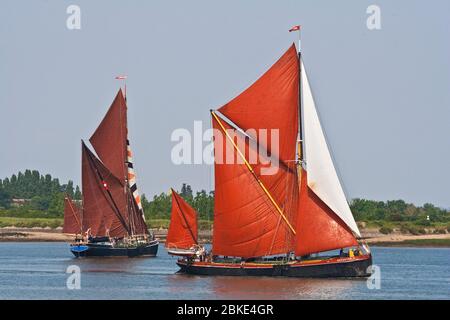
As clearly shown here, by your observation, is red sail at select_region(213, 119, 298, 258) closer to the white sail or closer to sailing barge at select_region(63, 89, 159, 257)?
the white sail

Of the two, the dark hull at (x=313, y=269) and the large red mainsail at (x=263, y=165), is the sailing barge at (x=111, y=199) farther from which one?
the large red mainsail at (x=263, y=165)

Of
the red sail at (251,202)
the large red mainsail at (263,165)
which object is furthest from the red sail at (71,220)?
the large red mainsail at (263,165)

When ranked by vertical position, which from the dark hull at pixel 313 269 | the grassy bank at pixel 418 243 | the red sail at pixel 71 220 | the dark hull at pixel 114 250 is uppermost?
the red sail at pixel 71 220

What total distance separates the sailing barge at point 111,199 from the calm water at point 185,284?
12489mm

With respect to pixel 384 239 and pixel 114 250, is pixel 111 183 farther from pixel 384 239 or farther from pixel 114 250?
pixel 384 239

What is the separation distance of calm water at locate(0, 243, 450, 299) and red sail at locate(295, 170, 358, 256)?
9.24 ft

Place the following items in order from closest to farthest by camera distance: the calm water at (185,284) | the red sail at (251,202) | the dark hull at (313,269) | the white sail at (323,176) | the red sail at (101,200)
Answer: the calm water at (185,284), the white sail at (323,176), the dark hull at (313,269), the red sail at (251,202), the red sail at (101,200)

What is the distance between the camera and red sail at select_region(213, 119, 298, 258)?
300 ft

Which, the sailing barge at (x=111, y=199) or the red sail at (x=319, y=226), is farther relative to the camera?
the sailing barge at (x=111, y=199)

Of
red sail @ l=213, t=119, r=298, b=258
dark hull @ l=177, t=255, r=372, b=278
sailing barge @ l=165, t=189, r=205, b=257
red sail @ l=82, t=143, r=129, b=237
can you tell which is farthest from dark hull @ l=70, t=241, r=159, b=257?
red sail @ l=213, t=119, r=298, b=258

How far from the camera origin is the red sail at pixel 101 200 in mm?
131125
